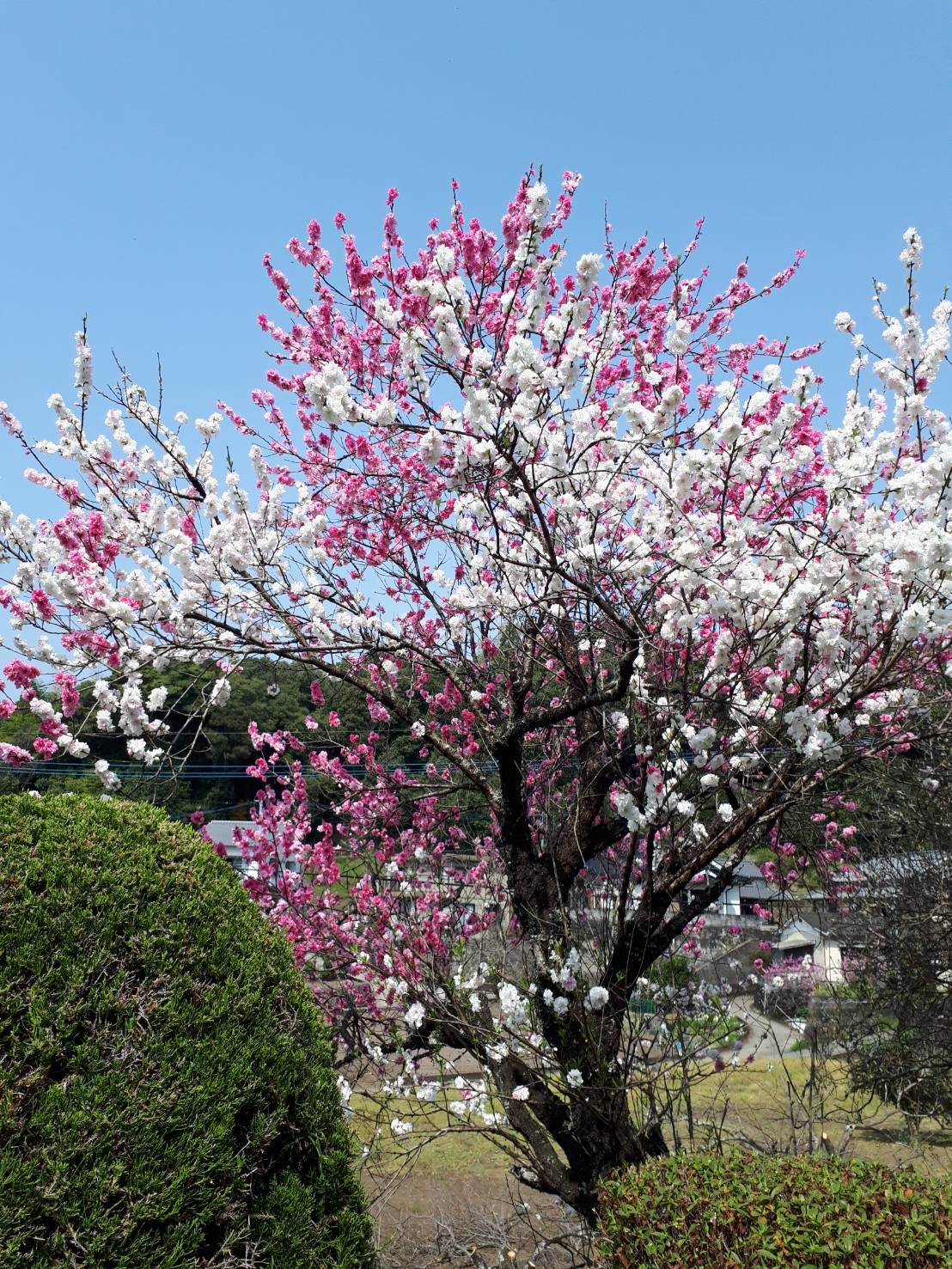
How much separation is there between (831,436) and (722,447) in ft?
1.95

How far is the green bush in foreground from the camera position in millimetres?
2654

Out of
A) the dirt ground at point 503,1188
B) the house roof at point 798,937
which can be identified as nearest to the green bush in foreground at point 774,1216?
the dirt ground at point 503,1188

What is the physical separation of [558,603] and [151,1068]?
2876 millimetres

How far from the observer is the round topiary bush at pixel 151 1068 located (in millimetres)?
2193

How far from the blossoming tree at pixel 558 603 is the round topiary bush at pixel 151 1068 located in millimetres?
1787

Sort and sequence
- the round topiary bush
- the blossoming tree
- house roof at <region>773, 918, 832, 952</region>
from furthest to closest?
house roof at <region>773, 918, 832, 952</region>
the blossoming tree
the round topiary bush

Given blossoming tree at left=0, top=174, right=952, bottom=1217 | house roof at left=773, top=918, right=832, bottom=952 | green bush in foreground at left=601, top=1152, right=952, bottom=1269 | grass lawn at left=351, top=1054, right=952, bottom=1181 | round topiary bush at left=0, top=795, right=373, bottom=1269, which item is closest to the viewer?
round topiary bush at left=0, top=795, right=373, bottom=1269

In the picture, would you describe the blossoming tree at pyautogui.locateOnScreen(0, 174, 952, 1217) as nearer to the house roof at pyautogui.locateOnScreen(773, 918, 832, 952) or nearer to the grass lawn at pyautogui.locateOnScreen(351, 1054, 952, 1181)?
the grass lawn at pyautogui.locateOnScreen(351, 1054, 952, 1181)

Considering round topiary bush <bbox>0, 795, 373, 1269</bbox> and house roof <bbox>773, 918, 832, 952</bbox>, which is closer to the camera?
round topiary bush <bbox>0, 795, 373, 1269</bbox>

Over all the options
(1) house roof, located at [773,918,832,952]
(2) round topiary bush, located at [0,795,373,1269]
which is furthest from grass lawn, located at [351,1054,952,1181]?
(2) round topiary bush, located at [0,795,373,1269]

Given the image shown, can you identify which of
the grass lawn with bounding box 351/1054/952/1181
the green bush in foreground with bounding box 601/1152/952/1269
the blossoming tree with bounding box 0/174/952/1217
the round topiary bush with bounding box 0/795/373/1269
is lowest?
the grass lawn with bounding box 351/1054/952/1181

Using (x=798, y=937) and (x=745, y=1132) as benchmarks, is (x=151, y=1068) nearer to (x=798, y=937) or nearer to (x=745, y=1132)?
(x=745, y=1132)

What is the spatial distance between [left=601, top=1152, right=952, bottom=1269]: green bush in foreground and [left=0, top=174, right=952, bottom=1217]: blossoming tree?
40.1 inches

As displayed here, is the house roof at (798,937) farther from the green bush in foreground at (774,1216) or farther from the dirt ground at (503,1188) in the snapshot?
the green bush in foreground at (774,1216)
